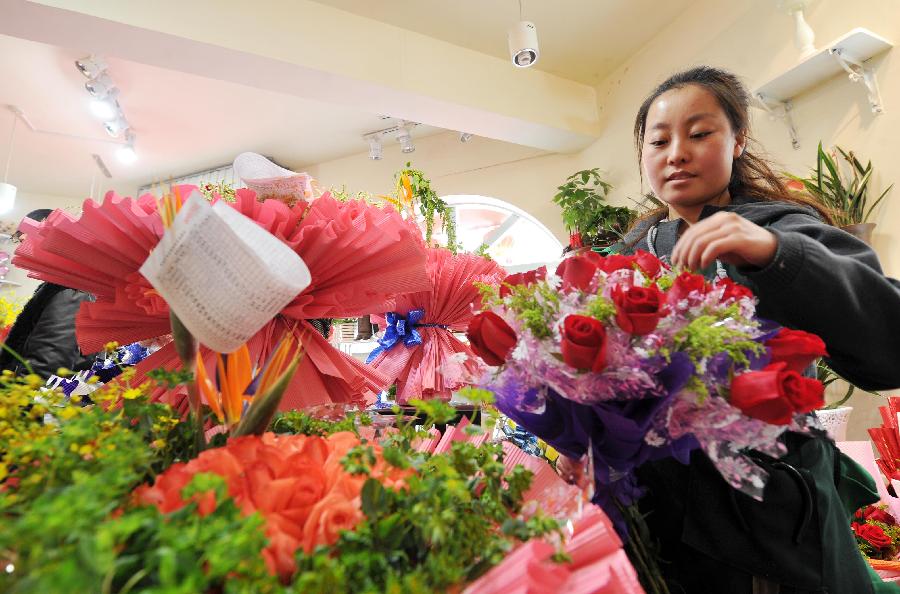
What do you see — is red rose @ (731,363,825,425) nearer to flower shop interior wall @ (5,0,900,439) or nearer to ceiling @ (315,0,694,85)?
flower shop interior wall @ (5,0,900,439)

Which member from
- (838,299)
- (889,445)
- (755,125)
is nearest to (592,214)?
(755,125)

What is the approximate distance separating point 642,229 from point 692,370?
68 centimetres

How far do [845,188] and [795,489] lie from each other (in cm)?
236

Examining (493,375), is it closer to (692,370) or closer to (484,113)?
(692,370)

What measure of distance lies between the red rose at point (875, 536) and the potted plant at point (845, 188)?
152 cm

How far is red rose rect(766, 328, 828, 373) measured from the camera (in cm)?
51

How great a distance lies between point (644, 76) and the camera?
370 centimetres

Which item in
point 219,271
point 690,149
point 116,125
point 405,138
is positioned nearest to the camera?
point 219,271

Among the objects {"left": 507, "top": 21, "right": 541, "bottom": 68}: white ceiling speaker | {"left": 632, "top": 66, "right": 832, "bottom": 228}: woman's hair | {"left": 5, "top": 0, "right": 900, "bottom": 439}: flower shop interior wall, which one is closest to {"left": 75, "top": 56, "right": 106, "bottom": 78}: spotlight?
{"left": 5, "top": 0, "right": 900, "bottom": 439}: flower shop interior wall

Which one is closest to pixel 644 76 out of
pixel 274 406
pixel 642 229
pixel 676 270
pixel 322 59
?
pixel 322 59

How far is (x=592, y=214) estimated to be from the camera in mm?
3705

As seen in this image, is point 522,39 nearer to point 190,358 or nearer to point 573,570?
point 190,358

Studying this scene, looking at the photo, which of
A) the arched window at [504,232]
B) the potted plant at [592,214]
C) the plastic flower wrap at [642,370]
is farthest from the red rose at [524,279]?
the arched window at [504,232]

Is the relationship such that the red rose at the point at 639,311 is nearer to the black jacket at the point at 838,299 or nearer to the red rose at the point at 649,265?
the red rose at the point at 649,265
